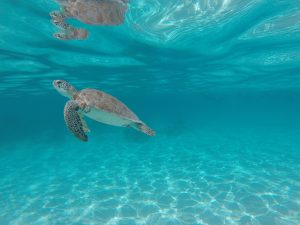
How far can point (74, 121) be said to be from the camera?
5383 millimetres

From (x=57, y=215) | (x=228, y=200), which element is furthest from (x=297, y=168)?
(x=57, y=215)

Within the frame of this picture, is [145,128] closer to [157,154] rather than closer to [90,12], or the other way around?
[90,12]

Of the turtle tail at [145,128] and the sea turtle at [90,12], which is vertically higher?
the sea turtle at [90,12]

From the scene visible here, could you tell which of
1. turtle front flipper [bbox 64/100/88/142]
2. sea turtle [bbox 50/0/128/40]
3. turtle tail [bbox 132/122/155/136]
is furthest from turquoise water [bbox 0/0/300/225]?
turtle front flipper [bbox 64/100/88/142]

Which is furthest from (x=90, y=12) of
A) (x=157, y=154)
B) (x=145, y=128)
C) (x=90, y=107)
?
(x=157, y=154)

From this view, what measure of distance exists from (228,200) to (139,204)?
4.20m

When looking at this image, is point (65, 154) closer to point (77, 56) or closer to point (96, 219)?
point (77, 56)

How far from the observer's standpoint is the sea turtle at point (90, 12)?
9000 mm

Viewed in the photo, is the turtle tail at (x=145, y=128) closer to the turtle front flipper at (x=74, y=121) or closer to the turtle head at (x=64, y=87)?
the turtle front flipper at (x=74, y=121)

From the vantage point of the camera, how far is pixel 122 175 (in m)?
15.1

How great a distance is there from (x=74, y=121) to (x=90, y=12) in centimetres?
627

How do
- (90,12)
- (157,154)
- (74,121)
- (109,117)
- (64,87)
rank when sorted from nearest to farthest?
(74,121), (64,87), (109,117), (90,12), (157,154)

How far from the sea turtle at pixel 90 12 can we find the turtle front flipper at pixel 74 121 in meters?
5.08

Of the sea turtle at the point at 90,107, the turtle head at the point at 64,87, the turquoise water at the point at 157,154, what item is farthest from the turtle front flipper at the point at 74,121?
the turquoise water at the point at 157,154
